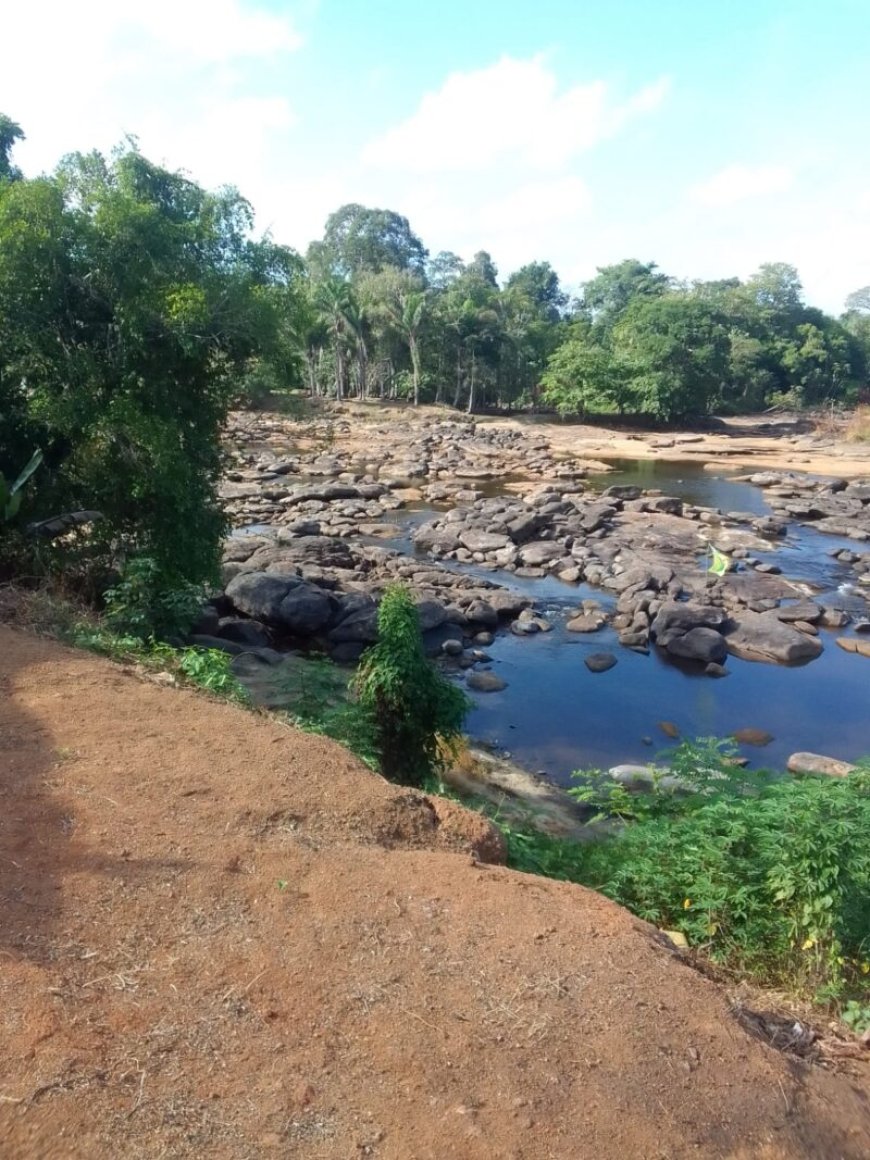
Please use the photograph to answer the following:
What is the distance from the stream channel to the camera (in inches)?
580

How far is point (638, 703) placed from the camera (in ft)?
54.3

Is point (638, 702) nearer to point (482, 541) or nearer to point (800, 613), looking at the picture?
point (800, 613)

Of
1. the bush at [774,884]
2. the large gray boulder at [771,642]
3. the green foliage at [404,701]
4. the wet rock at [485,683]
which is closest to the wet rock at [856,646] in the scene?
the large gray boulder at [771,642]

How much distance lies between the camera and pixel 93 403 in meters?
13.5

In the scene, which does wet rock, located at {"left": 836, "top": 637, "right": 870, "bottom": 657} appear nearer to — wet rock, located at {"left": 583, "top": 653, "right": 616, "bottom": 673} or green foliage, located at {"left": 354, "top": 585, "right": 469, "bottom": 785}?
wet rock, located at {"left": 583, "top": 653, "right": 616, "bottom": 673}

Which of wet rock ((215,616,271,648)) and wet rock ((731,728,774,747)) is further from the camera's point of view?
wet rock ((215,616,271,648))

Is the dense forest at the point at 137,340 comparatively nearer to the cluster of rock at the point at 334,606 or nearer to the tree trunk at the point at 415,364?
the cluster of rock at the point at 334,606

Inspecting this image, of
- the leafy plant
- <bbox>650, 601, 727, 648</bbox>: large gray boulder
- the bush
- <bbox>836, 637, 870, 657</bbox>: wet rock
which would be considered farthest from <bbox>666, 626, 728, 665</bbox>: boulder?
the leafy plant

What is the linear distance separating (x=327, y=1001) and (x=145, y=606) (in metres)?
8.36

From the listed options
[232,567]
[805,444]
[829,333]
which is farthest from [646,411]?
[232,567]

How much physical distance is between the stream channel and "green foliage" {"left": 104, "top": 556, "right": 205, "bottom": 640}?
5.38 meters

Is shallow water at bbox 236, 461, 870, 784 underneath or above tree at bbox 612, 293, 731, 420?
underneath

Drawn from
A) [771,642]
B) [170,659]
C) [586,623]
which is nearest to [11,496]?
[170,659]

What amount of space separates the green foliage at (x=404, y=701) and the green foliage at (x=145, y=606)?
285 centimetres
